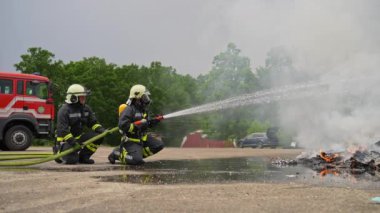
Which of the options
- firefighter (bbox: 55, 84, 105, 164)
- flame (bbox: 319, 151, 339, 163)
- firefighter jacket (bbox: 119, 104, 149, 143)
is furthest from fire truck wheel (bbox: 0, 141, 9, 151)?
flame (bbox: 319, 151, 339, 163)

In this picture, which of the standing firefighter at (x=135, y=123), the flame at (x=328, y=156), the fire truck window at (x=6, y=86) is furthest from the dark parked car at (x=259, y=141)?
the standing firefighter at (x=135, y=123)

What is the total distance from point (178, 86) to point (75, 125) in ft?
123

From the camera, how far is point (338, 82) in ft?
37.8

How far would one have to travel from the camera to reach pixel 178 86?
4788 centimetres

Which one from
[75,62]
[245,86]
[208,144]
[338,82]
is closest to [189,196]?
[338,82]

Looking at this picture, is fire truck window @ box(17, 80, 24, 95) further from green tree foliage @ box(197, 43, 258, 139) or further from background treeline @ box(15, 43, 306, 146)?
green tree foliage @ box(197, 43, 258, 139)

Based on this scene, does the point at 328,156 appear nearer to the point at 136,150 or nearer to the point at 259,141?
the point at 136,150

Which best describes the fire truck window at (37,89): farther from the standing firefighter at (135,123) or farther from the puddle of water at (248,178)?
the puddle of water at (248,178)

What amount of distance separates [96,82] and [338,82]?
3649 centimetres

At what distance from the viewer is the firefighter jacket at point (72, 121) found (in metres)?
9.94

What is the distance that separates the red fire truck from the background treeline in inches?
377

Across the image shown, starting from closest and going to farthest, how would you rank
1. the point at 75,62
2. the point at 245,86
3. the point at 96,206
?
1. the point at 96,206
2. the point at 245,86
3. the point at 75,62

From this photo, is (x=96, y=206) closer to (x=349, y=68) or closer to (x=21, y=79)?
(x=349, y=68)

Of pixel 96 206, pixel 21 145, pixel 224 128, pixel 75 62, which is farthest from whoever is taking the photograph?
pixel 75 62
